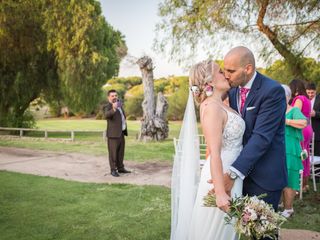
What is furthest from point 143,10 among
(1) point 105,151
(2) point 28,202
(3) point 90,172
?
(2) point 28,202

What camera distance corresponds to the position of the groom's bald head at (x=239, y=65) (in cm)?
265

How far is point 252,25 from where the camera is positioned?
12.7 meters

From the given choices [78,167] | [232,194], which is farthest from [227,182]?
[78,167]

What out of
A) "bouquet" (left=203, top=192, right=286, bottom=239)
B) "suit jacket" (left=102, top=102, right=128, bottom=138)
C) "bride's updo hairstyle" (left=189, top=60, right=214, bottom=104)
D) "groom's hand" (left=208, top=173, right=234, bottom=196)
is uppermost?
"bride's updo hairstyle" (left=189, top=60, right=214, bottom=104)

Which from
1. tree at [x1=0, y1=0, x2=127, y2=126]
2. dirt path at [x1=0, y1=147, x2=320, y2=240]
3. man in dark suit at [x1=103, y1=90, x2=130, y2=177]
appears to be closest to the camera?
dirt path at [x1=0, y1=147, x2=320, y2=240]

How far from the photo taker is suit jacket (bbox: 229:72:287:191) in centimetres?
266

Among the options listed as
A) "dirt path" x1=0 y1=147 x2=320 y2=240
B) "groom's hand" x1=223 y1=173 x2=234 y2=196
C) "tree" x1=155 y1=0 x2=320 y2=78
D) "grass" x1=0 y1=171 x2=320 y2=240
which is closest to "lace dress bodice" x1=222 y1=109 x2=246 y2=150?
"groom's hand" x1=223 y1=173 x2=234 y2=196

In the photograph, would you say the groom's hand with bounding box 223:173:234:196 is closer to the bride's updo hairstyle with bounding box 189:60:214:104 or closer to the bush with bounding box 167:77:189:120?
the bride's updo hairstyle with bounding box 189:60:214:104

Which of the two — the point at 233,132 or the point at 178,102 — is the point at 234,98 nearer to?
the point at 233,132

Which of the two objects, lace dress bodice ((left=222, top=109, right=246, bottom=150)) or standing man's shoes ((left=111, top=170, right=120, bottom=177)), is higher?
lace dress bodice ((left=222, top=109, right=246, bottom=150))

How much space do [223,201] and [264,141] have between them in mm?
513

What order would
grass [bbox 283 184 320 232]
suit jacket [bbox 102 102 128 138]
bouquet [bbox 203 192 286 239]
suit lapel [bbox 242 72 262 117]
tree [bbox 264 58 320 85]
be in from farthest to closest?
tree [bbox 264 58 320 85] → suit jacket [bbox 102 102 128 138] → grass [bbox 283 184 320 232] → suit lapel [bbox 242 72 262 117] → bouquet [bbox 203 192 286 239]

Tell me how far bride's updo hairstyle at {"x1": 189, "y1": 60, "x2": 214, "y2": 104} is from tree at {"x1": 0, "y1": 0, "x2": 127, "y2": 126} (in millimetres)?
15195

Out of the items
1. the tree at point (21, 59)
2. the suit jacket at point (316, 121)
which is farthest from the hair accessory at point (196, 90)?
the tree at point (21, 59)
